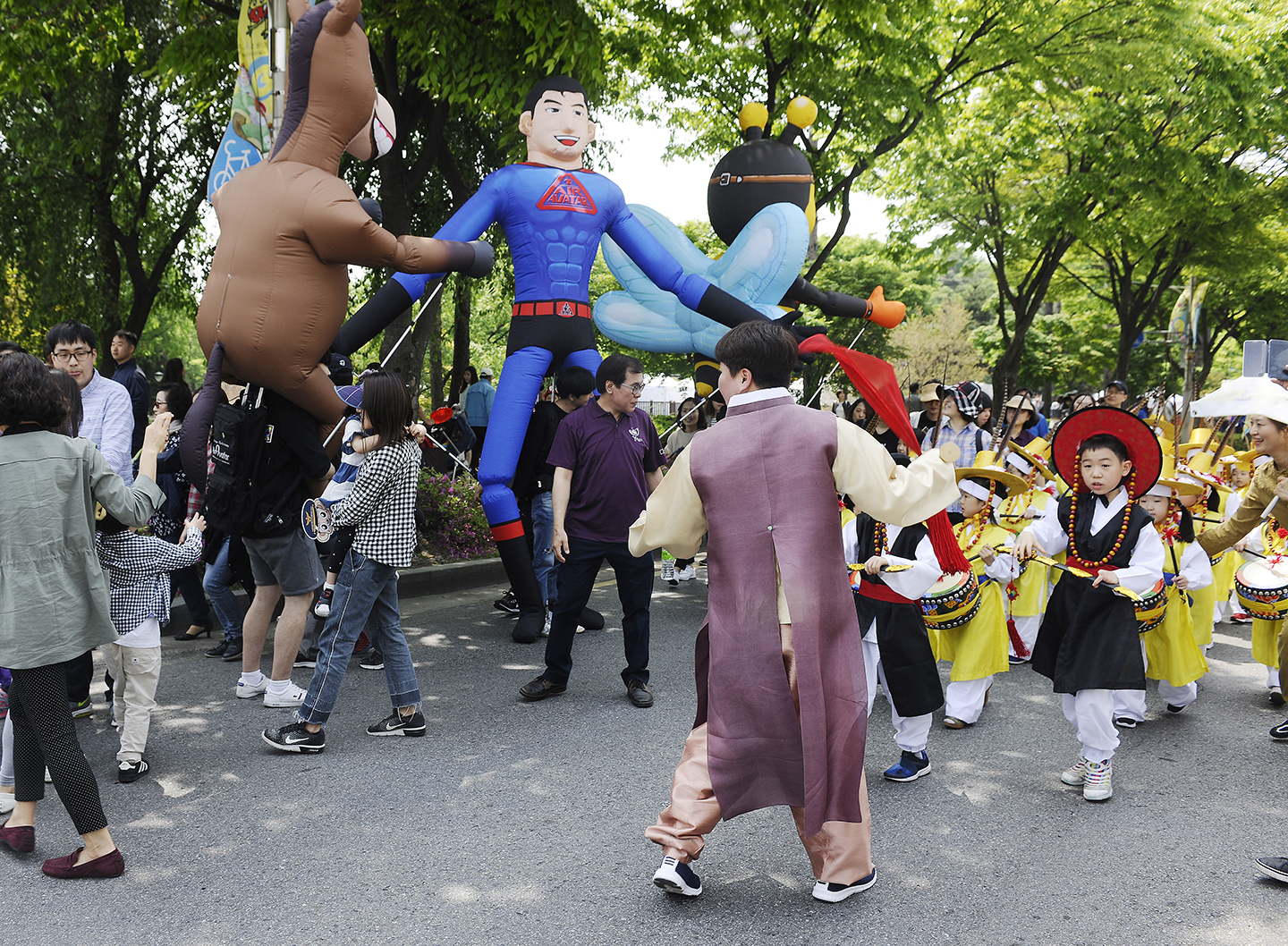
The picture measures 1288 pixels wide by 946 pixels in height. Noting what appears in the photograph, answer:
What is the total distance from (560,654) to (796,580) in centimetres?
251

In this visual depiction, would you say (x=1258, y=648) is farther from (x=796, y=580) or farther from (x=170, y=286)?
(x=170, y=286)

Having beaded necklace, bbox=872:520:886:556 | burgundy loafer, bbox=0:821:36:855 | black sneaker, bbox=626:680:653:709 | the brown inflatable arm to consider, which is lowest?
black sneaker, bbox=626:680:653:709

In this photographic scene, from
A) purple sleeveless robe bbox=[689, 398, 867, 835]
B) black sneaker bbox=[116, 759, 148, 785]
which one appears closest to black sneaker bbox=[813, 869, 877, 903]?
purple sleeveless robe bbox=[689, 398, 867, 835]

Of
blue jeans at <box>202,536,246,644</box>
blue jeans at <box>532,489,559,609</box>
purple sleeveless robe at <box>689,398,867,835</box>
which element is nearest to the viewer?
purple sleeveless robe at <box>689,398,867,835</box>

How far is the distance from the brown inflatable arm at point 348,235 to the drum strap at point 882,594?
2.69 meters

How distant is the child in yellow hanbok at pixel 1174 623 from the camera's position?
4.76 meters

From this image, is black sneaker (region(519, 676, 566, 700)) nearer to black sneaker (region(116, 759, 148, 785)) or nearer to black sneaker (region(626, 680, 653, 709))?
black sneaker (region(626, 680, 653, 709))

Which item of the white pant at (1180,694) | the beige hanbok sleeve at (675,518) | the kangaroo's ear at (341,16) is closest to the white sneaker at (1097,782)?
the white pant at (1180,694)

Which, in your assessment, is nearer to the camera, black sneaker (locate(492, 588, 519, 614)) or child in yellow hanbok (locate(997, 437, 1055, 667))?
child in yellow hanbok (locate(997, 437, 1055, 667))

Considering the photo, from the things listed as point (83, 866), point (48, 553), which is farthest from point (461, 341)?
point (83, 866)

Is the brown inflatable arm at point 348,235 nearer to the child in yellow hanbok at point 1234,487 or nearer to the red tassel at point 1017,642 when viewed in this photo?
the red tassel at point 1017,642

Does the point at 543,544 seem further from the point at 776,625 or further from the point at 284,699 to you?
the point at 776,625

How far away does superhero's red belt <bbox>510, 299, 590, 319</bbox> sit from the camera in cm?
614

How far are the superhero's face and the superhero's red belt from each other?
91cm
